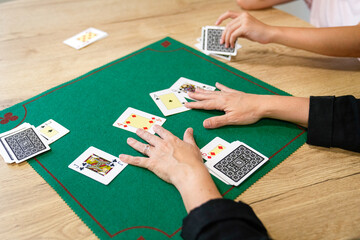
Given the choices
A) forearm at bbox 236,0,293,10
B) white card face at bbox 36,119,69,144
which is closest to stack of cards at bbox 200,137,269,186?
white card face at bbox 36,119,69,144

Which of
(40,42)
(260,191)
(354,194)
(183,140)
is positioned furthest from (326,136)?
(40,42)

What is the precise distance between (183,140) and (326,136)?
53 centimetres

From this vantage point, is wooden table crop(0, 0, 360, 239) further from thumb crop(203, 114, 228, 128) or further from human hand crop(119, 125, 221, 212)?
thumb crop(203, 114, 228, 128)

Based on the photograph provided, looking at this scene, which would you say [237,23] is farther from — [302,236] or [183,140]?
[302,236]

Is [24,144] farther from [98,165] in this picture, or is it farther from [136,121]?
[136,121]

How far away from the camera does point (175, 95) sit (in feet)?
4.65

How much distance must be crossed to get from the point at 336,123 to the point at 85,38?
1369 mm

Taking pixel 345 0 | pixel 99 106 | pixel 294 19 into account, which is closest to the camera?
pixel 99 106

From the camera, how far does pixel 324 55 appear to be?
1.64m

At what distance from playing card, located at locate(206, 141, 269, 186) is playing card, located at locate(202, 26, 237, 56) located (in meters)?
0.64

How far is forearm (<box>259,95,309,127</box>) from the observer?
48.9 inches

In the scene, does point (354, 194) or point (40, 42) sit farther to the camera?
point (40, 42)

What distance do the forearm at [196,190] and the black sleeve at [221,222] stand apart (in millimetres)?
46

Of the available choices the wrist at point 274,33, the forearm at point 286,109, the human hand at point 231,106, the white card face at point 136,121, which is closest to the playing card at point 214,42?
the wrist at point 274,33
